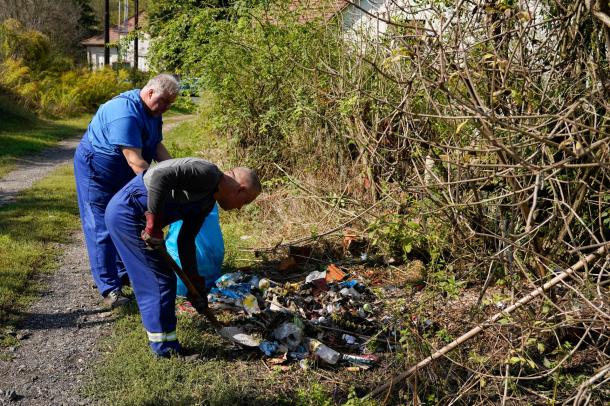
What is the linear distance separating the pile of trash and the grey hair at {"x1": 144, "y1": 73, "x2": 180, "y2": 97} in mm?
1676

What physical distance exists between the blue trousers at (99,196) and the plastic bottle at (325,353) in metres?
1.80

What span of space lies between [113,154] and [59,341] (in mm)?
1443

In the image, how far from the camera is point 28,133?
635 inches

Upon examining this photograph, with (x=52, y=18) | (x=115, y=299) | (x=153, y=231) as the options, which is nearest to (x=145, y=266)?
(x=153, y=231)

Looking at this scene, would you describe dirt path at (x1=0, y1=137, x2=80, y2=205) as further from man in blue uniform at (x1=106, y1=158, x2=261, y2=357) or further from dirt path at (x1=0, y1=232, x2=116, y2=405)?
man in blue uniform at (x1=106, y1=158, x2=261, y2=357)

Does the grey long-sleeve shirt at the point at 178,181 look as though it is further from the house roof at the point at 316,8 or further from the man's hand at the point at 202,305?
the house roof at the point at 316,8

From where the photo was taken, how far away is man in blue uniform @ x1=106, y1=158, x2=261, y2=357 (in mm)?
4074

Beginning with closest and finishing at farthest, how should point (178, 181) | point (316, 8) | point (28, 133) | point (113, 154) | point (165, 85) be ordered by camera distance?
1. point (178, 181)
2. point (165, 85)
3. point (113, 154)
4. point (316, 8)
5. point (28, 133)

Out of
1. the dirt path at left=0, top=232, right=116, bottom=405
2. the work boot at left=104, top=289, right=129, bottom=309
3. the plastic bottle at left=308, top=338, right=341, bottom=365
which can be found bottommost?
the dirt path at left=0, top=232, right=116, bottom=405

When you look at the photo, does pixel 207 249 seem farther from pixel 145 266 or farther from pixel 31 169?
pixel 31 169

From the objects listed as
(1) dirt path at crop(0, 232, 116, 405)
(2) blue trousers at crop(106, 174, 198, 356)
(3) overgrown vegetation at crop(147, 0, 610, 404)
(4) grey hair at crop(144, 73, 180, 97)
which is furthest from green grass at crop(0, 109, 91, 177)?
(2) blue trousers at crop(106, 174, 198, 356)

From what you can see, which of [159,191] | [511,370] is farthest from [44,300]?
[511,370]

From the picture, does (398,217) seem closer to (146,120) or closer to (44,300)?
(146,120)

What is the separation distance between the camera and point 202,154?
1033 cm
